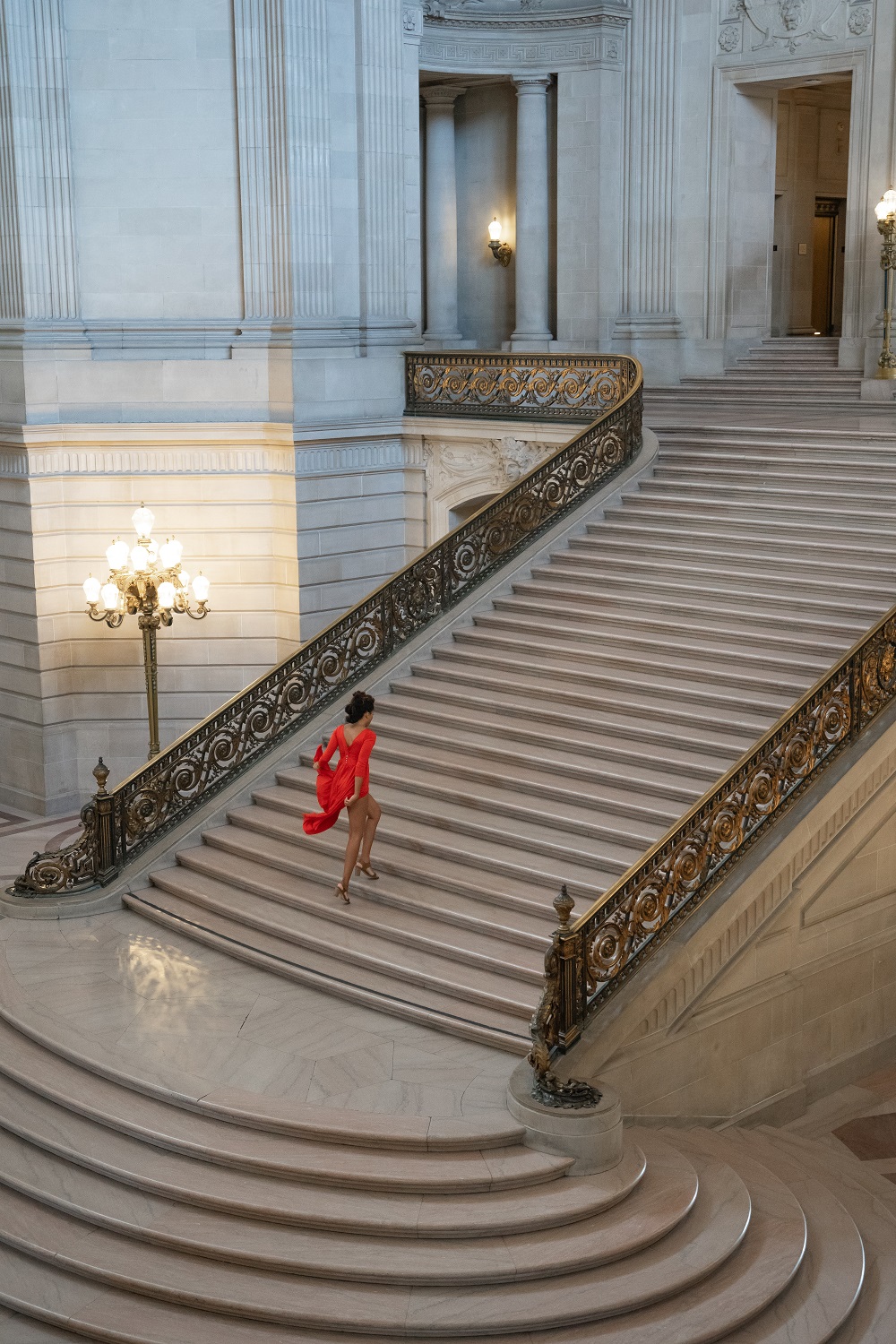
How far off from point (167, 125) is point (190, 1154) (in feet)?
36.1

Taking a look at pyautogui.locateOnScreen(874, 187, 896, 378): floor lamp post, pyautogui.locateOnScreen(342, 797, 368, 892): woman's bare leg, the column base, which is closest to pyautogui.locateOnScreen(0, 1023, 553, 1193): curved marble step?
pyautogui.locateOnScreen(342, 797, 368, 892): woman's bare leg

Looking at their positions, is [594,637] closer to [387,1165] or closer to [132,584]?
[132,584]

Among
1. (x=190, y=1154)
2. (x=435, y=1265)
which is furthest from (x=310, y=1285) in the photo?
(x=190, y=1154)

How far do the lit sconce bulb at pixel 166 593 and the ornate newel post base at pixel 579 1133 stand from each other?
21.2ft

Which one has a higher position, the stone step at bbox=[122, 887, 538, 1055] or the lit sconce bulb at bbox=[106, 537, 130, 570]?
the lit sconce bulb at bbox=[106, 537, 130, 570]

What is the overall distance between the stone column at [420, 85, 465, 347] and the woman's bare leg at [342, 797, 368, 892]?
38.9ft

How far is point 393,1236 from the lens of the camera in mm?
7512

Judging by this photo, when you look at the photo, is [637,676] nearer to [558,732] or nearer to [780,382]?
[558,732]

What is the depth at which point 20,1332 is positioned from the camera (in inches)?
287

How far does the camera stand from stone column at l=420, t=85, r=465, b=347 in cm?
2070

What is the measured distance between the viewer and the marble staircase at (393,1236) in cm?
713

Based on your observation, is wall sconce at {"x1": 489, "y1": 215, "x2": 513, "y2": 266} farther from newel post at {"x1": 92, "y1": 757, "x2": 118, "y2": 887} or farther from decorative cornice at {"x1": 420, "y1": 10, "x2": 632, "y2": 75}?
newel post at {"x1": 92, "y1": 757, "x2": 118, "y2": 887}

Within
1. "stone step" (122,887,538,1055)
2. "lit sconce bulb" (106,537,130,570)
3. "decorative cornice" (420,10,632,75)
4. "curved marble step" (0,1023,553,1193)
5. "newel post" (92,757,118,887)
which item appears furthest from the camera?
→ "decorative cornice" (420,10,632,75)

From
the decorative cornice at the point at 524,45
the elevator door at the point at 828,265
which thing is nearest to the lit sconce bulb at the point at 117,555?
the decorative cornice at the point at 524,45
